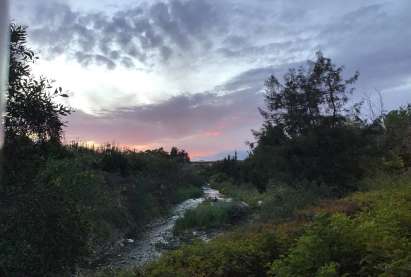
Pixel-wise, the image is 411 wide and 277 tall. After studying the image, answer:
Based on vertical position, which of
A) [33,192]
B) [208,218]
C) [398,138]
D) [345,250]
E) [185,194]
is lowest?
[208,218]

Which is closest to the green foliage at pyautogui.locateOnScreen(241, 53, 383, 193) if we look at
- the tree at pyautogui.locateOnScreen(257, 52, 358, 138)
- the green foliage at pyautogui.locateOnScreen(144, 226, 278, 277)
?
the tree at pyautogui.locateOnScreen(257, 52, 358, 138)

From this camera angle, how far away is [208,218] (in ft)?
67.6

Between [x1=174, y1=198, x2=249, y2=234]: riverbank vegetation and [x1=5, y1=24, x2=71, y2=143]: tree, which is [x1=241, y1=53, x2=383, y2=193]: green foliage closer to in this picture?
[x1=174, y1=198, x2=249, y2=234]: riverbank vegetation

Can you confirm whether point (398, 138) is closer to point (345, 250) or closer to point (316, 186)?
point (316, 186)

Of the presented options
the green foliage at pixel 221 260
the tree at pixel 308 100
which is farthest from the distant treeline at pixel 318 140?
the green foliage at pixel 221 260

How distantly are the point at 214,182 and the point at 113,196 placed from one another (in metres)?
30.8

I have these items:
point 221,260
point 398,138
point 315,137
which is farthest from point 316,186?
point 221,260

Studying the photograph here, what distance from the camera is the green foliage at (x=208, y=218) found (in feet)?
66.5

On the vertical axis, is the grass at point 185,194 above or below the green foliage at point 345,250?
above

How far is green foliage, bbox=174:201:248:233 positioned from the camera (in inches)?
798

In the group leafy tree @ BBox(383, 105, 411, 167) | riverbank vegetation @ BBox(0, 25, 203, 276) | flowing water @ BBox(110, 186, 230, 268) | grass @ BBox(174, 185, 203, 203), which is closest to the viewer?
riverbank vegetation @ BBox(0, 25, 203, 276)

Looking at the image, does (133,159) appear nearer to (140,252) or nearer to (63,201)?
(140,252)

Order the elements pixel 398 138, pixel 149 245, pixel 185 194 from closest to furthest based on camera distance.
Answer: pixel 149 245
pixel 398 138
pixel 185 194

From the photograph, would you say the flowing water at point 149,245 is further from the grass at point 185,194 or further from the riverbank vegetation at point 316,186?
the grass at point 185,194
